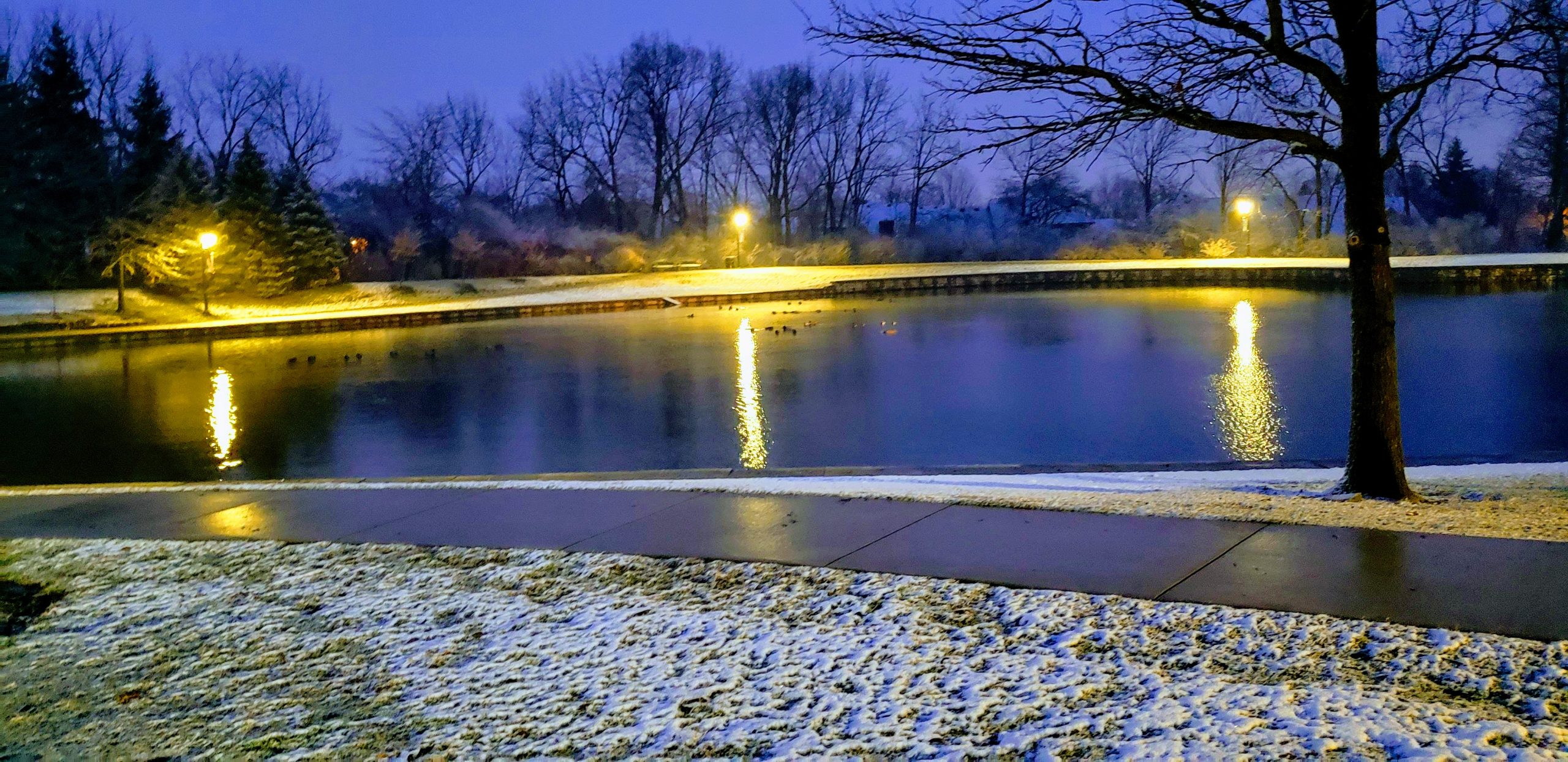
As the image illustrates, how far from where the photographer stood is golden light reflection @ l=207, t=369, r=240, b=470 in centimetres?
1337

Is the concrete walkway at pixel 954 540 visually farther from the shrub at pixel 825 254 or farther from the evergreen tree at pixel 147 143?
the shrub at pixel 825 254

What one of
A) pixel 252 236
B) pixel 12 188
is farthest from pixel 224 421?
pixel 12 188

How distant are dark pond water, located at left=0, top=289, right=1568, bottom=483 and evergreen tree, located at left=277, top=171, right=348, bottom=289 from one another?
1597 centimetres

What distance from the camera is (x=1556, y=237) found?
52406 mm

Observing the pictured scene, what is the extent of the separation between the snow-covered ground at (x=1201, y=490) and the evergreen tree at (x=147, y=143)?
42684 millimetres

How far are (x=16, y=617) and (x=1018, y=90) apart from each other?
6.50 metres

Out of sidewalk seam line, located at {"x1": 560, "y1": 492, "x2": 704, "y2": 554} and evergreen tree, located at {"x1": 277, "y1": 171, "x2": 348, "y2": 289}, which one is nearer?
sidewalk seam line, located at {"x1": 560, "y1": 492, "x2": 704, "y2": 554}

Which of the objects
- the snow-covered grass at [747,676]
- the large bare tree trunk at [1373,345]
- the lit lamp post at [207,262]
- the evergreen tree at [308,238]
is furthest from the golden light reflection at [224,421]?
the evergreen tree at [308,238]

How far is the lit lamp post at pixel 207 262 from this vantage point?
126 feet

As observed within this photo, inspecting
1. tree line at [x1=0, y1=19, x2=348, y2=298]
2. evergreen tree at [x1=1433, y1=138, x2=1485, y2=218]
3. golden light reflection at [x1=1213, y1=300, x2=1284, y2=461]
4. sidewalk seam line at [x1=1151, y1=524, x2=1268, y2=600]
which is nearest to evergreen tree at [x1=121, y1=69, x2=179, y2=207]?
tree line at [x1=0, y1=19, x2=348, y2=298]

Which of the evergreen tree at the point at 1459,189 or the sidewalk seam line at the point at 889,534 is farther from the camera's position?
the evergreen tree at the point at 1459,189

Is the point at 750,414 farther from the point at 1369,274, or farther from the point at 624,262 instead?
the point at 624,262

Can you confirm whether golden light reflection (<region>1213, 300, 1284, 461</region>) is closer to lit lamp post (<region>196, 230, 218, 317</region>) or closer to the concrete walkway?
the concrete walkway

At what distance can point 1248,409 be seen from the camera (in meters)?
14.3
